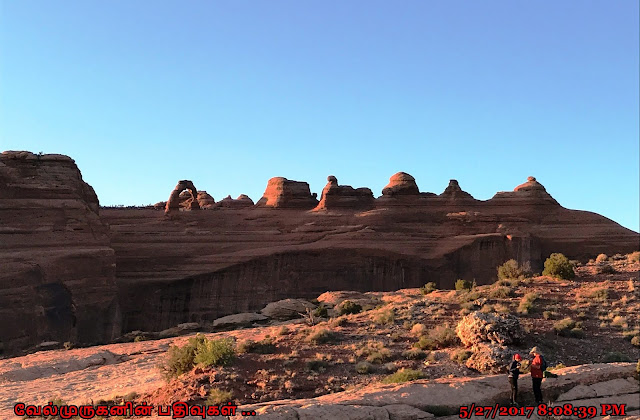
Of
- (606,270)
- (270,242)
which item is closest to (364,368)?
(606,270)

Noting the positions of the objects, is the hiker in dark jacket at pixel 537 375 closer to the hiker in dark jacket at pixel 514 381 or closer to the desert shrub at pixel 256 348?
the hiker in dark jacket at pixel 514 381

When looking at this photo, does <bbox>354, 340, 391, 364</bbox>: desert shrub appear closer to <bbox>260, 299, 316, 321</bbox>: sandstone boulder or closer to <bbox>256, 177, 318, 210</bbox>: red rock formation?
<bbox>260, 299, 316, 321</bbox>: sandstone boulder

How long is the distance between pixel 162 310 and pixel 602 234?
36.9m

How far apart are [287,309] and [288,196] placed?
20623 mm

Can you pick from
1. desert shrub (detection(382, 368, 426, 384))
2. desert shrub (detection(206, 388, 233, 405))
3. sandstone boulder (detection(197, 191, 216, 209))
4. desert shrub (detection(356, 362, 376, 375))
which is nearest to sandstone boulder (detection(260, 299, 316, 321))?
desert shrub (detection(356, 362, 376, 375))

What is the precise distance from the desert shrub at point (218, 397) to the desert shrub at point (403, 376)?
3.43 meters

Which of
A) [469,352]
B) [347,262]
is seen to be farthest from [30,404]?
[347,262]

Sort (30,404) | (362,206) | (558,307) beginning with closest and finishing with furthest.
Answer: (30,404)
(558,307)
(362,206)

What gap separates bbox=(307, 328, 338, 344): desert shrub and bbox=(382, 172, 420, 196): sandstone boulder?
34123 mm

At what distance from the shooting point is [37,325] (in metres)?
28.0

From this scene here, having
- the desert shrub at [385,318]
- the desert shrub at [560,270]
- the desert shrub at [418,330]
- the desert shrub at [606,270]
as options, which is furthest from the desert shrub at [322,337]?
the desert shrub at [606,270]

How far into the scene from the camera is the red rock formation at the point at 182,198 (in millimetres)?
44594

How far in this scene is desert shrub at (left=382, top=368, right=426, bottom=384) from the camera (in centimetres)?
1077

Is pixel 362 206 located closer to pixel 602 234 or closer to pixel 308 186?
pixel 308 186
